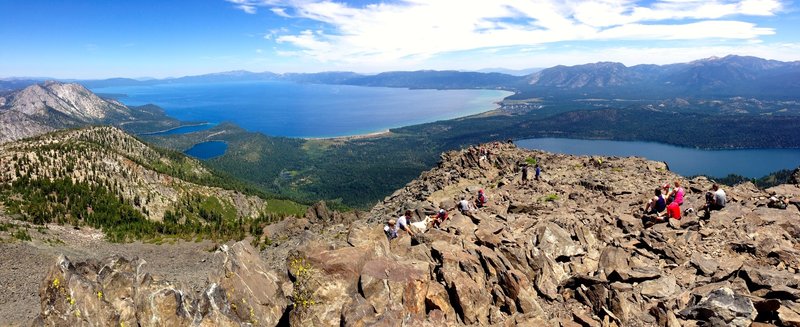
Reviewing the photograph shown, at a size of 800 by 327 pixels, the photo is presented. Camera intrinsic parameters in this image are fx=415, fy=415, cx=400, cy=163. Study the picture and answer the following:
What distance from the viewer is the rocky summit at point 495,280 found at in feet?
49.5

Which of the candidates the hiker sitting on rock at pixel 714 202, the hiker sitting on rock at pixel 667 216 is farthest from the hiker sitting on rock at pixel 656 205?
the hiker sitting on rock at pixel 714 202

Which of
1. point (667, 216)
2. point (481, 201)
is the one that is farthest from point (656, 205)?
point (481, 201)

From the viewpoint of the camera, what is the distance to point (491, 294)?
1736 centimetres

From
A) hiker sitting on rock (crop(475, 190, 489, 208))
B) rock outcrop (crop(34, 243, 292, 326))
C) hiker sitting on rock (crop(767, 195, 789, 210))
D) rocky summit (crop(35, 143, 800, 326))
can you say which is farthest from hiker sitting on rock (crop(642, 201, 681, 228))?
rock outcrop (crop(34, 243, 292, 326))

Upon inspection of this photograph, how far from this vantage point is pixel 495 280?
59.5ft

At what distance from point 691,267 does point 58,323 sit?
85.2 feet

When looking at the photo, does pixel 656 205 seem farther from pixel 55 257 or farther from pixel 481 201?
pixel 55 257

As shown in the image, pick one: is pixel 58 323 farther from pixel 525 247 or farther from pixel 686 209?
pixel 686 209

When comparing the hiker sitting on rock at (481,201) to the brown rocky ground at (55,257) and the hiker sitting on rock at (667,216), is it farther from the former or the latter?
the brown rocky ground at (55,257)

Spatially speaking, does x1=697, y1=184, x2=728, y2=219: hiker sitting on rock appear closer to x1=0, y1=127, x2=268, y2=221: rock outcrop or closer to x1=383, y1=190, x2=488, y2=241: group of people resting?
x1=383, y1=190, x2=488, y2=241: group of people resting

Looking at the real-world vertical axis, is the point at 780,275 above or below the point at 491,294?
above

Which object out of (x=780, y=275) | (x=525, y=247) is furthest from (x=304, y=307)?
(x=780, y=275)

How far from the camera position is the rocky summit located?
15094 millimetres

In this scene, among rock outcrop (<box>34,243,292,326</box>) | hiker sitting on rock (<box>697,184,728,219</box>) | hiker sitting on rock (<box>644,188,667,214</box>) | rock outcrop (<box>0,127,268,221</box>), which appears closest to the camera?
rock outcrop (<box>34,243,292,326</box>)
